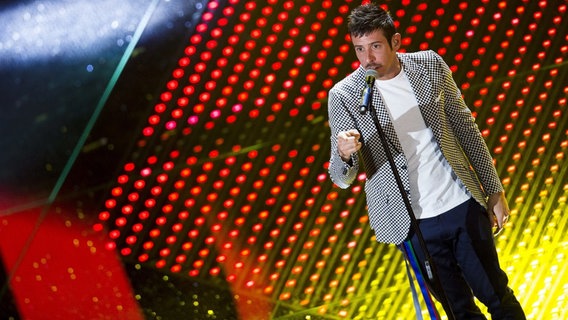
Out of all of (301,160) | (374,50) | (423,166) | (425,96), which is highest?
(374,50)

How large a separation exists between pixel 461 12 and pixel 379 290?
58.0 inches

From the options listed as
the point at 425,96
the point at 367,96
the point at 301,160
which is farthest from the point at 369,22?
the point at 301,160

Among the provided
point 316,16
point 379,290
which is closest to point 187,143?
point 316,16

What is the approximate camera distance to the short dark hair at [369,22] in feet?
9.28

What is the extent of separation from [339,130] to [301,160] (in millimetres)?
1064

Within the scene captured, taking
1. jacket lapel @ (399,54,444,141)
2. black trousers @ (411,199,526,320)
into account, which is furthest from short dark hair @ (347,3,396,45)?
black trousers @ (411,199,526,320)

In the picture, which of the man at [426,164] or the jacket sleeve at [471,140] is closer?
the man at [426,164]

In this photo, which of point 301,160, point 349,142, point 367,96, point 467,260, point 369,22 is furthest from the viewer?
point 301,160

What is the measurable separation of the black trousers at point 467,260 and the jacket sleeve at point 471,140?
0.11m

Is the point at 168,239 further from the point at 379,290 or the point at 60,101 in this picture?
the point at 379,290

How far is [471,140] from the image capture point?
3.04m

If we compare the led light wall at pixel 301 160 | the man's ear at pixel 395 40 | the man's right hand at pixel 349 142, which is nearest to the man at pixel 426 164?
the man's ear at pixel 395 40

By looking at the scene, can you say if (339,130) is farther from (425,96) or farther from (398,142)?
(425,96)

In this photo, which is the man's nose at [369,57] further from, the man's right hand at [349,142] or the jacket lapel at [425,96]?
the man's right hand at [349,142]
